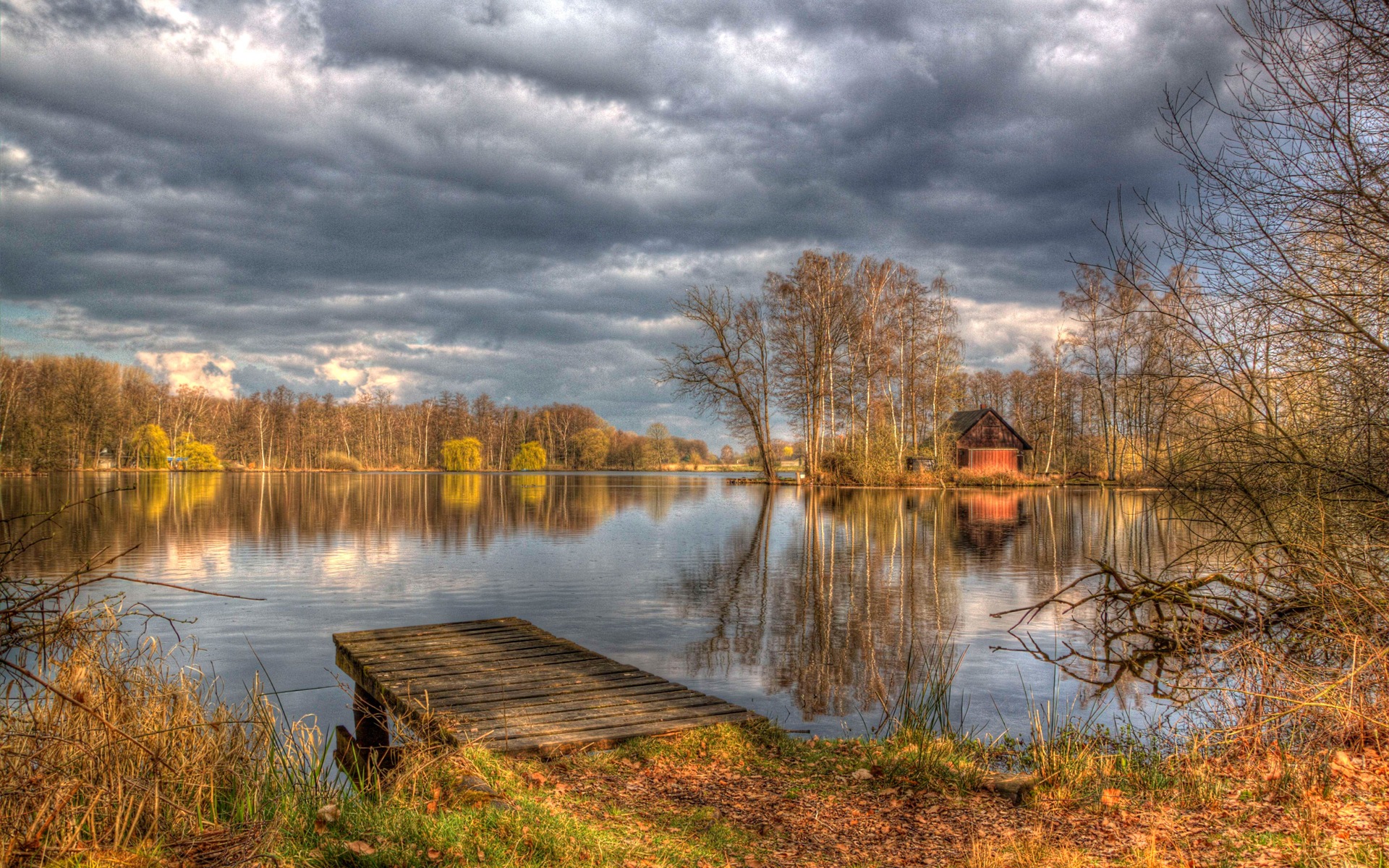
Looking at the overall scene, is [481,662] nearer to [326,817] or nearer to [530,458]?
[326,817]

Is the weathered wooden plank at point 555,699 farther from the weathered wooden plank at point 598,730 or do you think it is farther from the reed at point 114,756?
the reed at point 114,756

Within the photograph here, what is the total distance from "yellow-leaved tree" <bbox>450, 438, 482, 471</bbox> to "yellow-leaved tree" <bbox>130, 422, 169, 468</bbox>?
30891mm

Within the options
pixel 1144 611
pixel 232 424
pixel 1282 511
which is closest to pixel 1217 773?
pixel 1282 511

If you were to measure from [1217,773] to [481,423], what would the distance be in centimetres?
12032

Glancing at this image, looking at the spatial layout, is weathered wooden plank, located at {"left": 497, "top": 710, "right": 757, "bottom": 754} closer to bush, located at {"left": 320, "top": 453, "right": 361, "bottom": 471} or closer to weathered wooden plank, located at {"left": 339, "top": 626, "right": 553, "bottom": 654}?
weathered wooden plank, located at {"left": 339, "top": 626, "right": 553, "bottom": 654}

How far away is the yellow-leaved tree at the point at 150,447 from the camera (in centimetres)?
8325

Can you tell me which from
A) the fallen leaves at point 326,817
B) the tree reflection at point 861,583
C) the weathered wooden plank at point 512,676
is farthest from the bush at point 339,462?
the fallen leaves at point 326,817

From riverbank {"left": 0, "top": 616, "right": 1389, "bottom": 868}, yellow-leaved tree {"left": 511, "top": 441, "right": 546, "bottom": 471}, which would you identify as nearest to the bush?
yellow-leaved tree {"left": 511, "top": 441, "right": 546, "bottom": 471}

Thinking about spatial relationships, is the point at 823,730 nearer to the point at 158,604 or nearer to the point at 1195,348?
the point at 1195,348

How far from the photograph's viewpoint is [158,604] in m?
12.5

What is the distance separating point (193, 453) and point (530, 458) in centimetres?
3881

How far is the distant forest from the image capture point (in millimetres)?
67375

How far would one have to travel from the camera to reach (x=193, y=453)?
8938 cm

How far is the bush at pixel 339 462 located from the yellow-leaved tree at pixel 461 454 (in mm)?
10914
